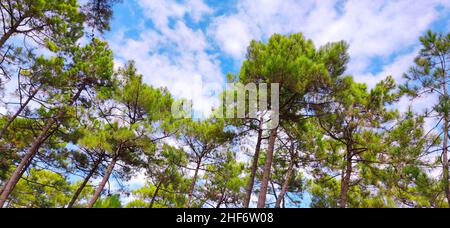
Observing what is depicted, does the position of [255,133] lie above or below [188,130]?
below

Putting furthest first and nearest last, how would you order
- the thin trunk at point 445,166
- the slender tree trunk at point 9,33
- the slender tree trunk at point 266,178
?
the slender tree trunk at point 266,178, the slender tree trunk at point 9,33, the thin trunk at point 445,166

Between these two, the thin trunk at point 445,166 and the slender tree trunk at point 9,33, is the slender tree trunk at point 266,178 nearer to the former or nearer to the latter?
the thin trunk at point 445,166

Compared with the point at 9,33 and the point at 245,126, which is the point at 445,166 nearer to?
the point at 245,126

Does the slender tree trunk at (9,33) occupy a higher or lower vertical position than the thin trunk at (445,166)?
higher

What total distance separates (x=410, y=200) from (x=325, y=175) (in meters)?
2.75

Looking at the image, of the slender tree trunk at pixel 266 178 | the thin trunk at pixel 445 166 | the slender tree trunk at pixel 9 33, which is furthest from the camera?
the slender tree trunk at pixel 266 178

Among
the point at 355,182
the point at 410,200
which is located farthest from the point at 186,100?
the point at 410,200

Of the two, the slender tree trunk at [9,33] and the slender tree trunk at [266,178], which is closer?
the slender tree trunk at [9,33]

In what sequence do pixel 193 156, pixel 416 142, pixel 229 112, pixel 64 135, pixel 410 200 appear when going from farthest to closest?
1. pixel 193 156
2. pixel 64 135
3. pixel 229 112
4. pixel 410 200
5. pixel 416 142

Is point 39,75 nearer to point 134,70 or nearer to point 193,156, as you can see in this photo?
point 134,70

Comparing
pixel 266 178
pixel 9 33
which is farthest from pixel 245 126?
pixel 9 33

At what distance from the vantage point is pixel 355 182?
8.98m

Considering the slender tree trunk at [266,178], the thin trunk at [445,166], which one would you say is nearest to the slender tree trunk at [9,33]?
the slender tree trunk at [266,178]

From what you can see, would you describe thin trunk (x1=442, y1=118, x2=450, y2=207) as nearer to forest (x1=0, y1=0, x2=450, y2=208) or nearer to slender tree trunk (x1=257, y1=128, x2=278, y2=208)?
forest (x1=0, y1=0, x2=450, y2=208)
